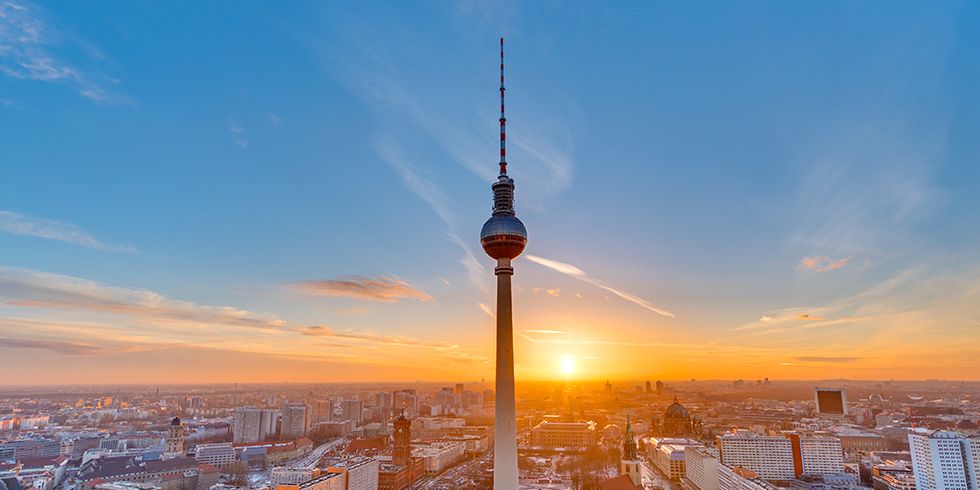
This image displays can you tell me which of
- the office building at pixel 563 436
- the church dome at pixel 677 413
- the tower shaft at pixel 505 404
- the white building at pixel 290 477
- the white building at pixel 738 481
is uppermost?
the tower shaft at pixel 505 404

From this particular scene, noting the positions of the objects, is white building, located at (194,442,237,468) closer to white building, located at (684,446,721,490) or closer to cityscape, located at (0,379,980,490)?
cityscape, located at (0,379,980,490)

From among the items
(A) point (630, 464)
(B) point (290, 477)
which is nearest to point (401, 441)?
(B) point (290, 477)

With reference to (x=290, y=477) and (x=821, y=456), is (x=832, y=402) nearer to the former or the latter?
(x=821, y=456)

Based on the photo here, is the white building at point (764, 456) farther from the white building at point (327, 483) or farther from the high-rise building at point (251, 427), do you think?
the high-rise building at point (251, 427)

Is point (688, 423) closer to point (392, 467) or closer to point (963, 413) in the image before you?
point (392, 467)

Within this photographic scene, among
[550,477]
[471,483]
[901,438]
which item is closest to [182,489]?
[471,483]

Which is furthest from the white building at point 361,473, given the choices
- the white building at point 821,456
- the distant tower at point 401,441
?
the white building at point 821,456

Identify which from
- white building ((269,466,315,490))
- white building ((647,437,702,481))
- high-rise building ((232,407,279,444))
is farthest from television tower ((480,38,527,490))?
high-rise building ((232,407,279,444))

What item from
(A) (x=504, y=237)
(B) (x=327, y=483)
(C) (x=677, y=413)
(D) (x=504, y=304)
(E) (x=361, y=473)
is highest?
(A) (x=504, y=237)
